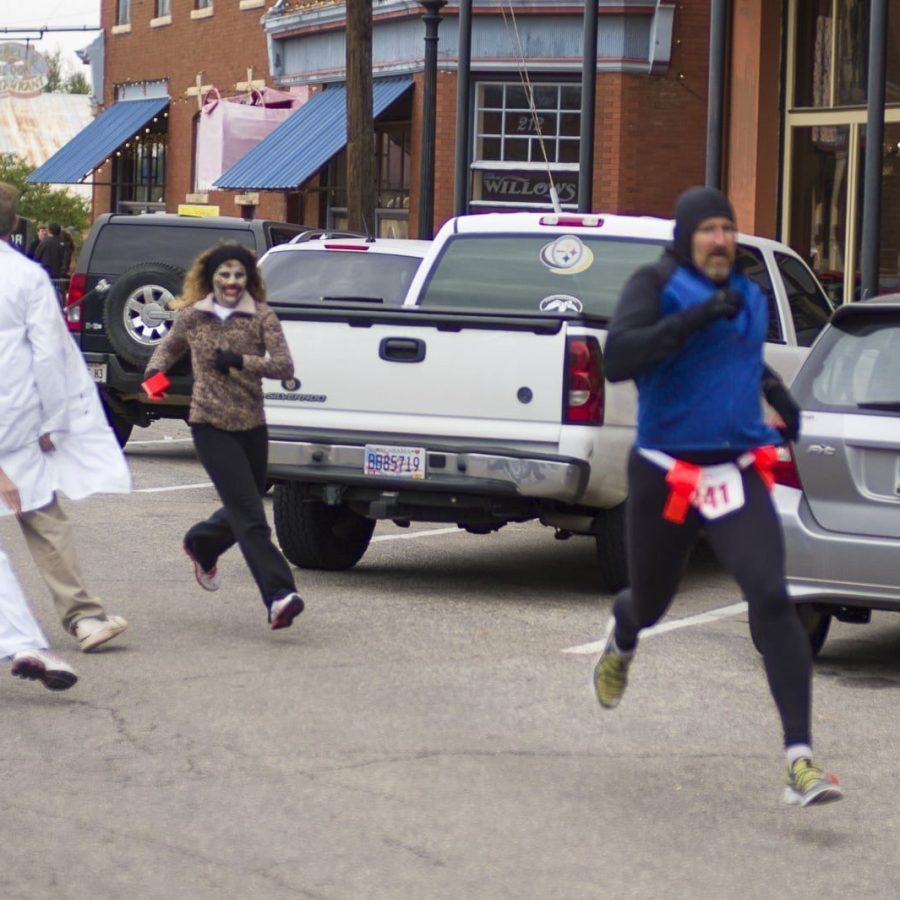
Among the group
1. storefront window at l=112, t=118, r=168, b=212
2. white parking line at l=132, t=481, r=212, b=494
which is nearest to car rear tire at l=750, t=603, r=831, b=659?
white parking line at l=132, t=481, r=212, b=494

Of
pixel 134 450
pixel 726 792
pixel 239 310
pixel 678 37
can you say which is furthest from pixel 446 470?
pixel 678 37

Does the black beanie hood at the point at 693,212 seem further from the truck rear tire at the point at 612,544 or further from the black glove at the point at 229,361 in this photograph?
the truck rear tire at the point at 612,544

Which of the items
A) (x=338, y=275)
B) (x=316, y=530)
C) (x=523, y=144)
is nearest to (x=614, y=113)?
(x=523, y=144)

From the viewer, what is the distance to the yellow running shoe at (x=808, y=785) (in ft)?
18.4

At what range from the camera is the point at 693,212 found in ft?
19.4

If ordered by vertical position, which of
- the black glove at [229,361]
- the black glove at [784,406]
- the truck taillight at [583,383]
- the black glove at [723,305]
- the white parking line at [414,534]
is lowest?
the white parking line at [414,534]

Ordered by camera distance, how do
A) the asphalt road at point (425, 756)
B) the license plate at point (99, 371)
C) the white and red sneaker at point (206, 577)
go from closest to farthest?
1. the asphalt road at point (425, 756)
2. the white and red sneaker at point (206, 577)
3. the license plate at point (99, 371)

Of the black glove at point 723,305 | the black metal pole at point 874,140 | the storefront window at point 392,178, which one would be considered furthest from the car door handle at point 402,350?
the storefront window at point 392,178

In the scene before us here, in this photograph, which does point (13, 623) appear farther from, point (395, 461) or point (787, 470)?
point (787, 470)

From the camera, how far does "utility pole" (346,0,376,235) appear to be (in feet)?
69.3

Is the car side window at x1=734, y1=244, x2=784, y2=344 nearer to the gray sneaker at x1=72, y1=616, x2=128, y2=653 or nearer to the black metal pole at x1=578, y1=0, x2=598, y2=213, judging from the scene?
the gray sneaker at x1=72, y1=616, x2=128, y2=653

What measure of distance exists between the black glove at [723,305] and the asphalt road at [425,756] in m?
1.45

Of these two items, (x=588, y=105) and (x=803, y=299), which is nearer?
(x=803, y=299)

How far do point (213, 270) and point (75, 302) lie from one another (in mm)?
7664
